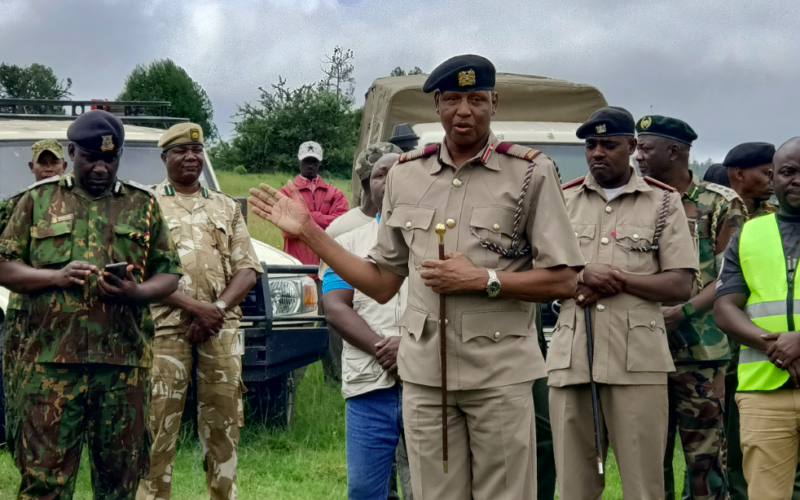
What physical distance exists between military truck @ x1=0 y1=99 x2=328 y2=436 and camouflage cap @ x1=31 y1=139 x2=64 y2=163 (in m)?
0.32

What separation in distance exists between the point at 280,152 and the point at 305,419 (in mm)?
27363

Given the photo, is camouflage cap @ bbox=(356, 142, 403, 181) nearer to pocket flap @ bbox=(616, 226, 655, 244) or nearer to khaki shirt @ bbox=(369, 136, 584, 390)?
pocket flap @ bbox=(616, 226, 655, 244)

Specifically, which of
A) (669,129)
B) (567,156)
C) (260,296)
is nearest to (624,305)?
(669,129)

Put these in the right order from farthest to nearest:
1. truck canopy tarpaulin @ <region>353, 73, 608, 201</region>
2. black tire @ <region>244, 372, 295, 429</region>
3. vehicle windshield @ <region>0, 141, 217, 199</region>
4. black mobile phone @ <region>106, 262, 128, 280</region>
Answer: truck canopy tarpaulin @ <region>353, 73, 608, 201</region>
black tire @ <region>244, 372, 295, 429</region>
vehicle windshield @ <region>0, 141, 217, 199</region>
black mobile phone @ <region>106, 262, 128, 280</region>

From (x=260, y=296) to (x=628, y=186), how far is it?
2735 millimetres

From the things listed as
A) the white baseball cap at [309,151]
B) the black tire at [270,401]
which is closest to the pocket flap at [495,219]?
the black tire at [270,401]

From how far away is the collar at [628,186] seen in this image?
16.1 ft

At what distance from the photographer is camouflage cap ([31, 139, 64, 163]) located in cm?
709

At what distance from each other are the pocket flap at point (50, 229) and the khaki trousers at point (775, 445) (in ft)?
10.3

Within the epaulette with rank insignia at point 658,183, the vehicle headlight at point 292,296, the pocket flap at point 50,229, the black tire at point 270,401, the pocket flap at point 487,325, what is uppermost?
the epaulette with rank insignia at point 658,183

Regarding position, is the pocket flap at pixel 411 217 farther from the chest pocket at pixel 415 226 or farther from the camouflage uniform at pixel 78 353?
the camouflage uniform at pixel 78 353

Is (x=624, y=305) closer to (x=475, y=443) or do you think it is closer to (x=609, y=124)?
(x=609, y=124)

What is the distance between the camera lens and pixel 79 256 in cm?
470

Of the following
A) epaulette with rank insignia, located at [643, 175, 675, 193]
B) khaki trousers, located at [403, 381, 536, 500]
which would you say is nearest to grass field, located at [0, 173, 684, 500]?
epaulette with rank insignia, located at [643, 175, 675, 193]
